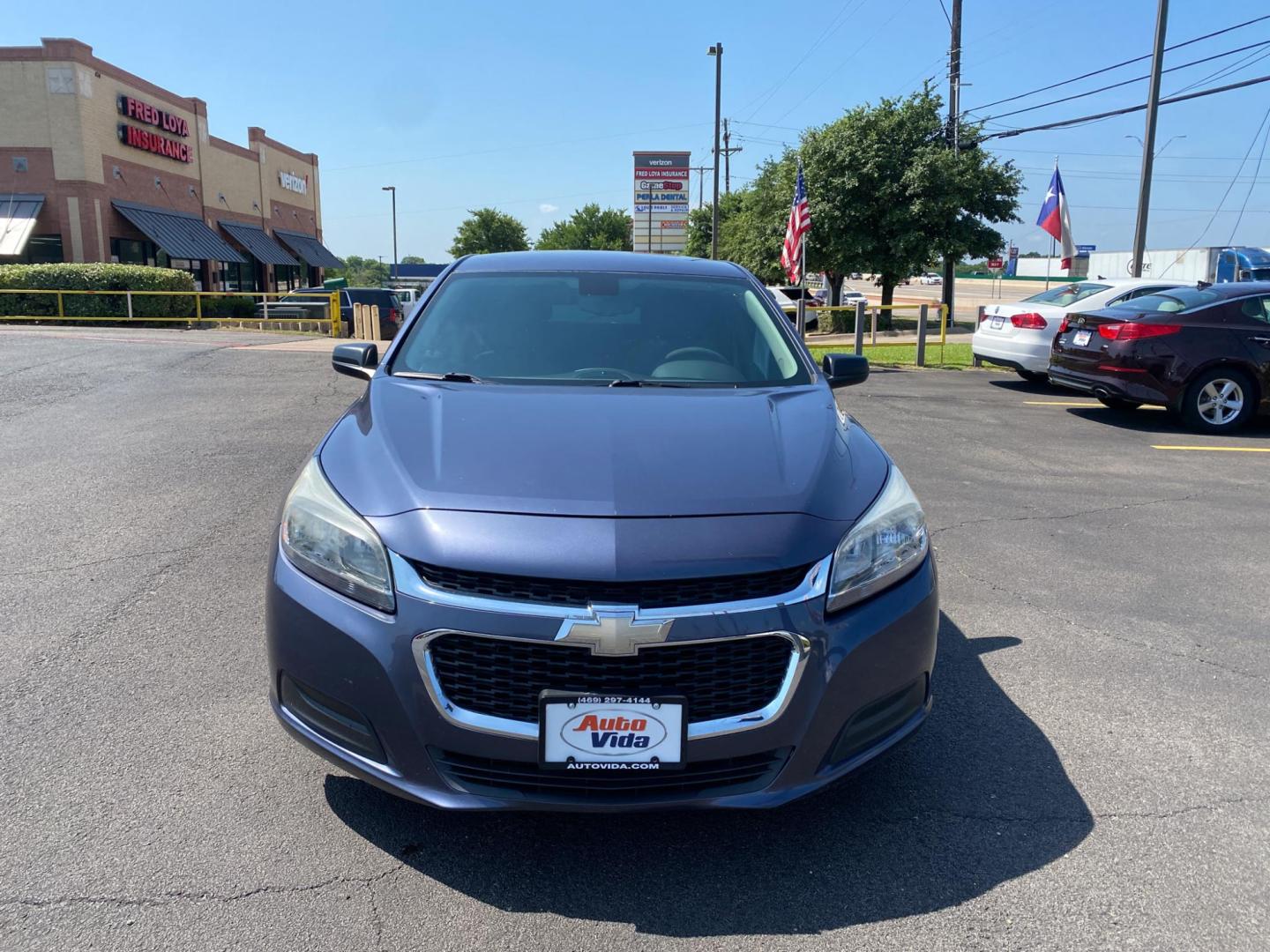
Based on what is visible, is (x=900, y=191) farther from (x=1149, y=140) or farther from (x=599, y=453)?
(x=599, y=453)

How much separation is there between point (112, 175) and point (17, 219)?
3642mm

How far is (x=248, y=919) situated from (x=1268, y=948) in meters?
2.47

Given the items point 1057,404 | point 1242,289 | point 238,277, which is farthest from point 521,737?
point 238,277

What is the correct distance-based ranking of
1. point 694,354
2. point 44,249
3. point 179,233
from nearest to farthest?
point 694,354 → point 44,249 → point 179,233

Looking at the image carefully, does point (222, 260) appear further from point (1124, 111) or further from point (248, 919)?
point (248, 919)

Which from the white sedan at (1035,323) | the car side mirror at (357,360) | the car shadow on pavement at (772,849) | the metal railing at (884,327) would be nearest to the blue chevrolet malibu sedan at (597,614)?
the car shadow on pavement at (772,849)

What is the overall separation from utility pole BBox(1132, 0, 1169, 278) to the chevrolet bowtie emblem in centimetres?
1979

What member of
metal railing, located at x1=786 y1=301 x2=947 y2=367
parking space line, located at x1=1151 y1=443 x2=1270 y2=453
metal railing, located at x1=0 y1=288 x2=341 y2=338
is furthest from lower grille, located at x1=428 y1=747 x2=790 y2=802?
metal railing, located at x1=0 y1=288 x2=341 y2=338

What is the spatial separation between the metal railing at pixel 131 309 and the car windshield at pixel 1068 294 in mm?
17174

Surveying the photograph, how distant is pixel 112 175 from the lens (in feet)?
108

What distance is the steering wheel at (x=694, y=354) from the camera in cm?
383

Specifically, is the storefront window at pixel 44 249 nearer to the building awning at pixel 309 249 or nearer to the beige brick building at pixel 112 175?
the beige brick building at pixel 112 175

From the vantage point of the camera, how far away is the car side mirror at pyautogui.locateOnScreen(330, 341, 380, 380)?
425cm

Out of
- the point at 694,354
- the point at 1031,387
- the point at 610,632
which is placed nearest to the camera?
the point at 610,632
